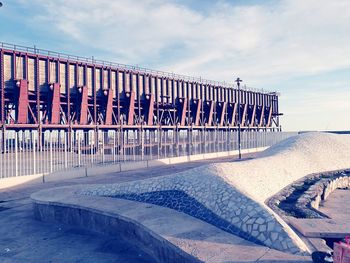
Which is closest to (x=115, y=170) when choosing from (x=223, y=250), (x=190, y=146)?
(x=190, y=146)

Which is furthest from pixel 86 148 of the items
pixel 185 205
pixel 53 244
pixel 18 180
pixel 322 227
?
pixel 322 227

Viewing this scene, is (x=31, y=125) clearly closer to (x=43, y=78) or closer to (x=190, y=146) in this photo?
(x=43, y=78)

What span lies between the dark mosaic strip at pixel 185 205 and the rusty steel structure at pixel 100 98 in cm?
2103

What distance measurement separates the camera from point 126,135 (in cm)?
2214

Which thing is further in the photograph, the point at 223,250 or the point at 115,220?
the point at 115,220

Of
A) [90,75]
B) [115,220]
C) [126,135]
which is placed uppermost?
[90,75]

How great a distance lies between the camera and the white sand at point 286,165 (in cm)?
1026

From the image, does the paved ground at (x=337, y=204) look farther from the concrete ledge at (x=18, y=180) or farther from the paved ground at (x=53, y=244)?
the concrete ledge at (x=18, y=180)

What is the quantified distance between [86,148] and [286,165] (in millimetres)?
12107

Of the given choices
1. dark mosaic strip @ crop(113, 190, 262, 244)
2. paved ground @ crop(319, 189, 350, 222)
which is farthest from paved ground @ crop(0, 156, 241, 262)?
paved ground @ crop(319, 189, 350, 222)

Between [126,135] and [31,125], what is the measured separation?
38.4ft

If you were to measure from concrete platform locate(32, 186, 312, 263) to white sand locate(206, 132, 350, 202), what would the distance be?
1.95 metres

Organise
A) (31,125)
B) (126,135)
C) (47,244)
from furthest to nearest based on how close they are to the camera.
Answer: (31,125), (126,135), (47,244)

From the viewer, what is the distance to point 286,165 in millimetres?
15055
